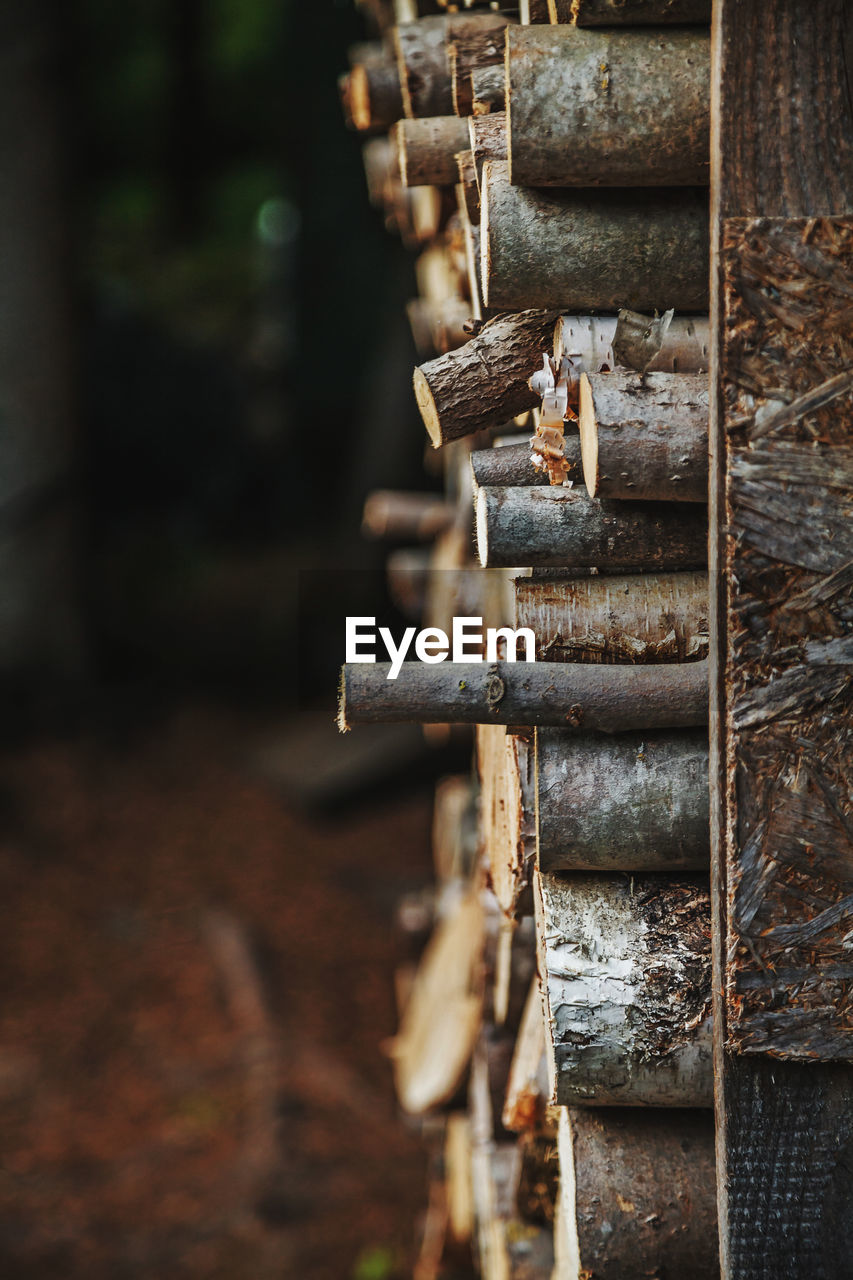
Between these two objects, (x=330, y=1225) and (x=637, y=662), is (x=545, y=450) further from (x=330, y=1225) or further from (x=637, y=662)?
(x=330, y=1225)

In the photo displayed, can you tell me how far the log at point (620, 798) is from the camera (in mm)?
1547

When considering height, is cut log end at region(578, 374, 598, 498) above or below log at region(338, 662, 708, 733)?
above

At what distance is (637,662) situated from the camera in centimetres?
159

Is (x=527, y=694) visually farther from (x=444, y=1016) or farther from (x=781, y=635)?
(x=444, y=1016)

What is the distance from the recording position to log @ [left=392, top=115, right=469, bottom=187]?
6.71 feet

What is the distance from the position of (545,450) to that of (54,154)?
5408mm

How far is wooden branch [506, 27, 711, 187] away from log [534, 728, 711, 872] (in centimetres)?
79

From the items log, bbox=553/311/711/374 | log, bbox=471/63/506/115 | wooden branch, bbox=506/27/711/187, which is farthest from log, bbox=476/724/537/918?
log, bbox=471/63/506/115

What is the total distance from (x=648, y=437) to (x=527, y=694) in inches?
14.7

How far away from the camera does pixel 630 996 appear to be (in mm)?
1541

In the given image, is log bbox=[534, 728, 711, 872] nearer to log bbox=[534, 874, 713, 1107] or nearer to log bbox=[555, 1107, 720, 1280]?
log bbox=[534, 874, 713, 1107]

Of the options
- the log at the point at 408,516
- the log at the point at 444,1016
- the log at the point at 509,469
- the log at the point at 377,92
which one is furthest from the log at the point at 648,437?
the log at the point at 408,516

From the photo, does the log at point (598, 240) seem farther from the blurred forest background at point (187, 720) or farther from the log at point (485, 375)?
the blurred forest background at point (187, 720)

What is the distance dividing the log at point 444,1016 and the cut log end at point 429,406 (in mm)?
1411
